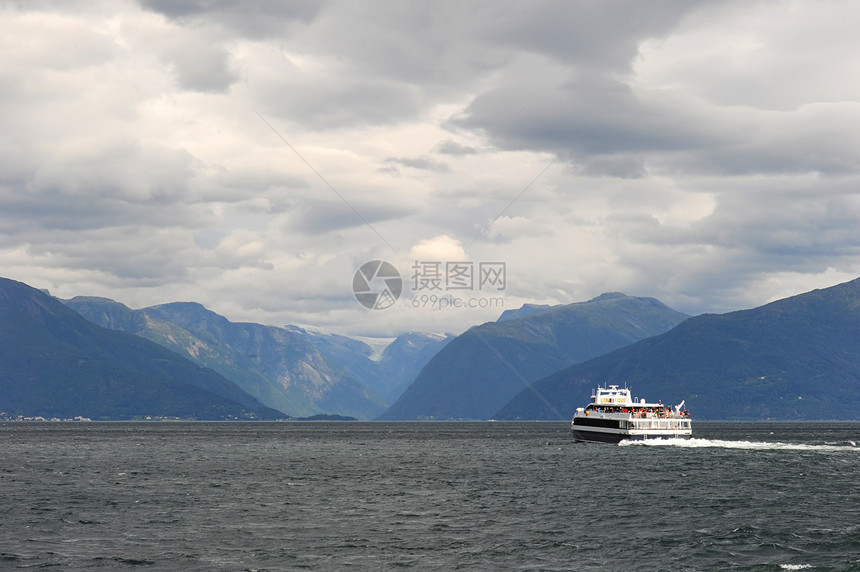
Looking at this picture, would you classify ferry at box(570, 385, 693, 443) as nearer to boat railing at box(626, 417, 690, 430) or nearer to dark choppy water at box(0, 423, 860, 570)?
boat railing at box(626, 417, 690, 430)

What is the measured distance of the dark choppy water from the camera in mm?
60375

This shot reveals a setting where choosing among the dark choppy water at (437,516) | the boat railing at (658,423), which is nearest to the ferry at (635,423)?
the boat railing at (658,423)

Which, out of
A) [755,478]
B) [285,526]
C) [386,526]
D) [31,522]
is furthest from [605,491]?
[31,522]

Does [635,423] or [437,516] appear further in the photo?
[635,423]

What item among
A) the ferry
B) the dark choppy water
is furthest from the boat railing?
the dark choppy water

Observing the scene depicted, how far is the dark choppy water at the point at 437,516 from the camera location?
60375 millimetres

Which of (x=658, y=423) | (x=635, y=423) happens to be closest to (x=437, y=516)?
(x=635, y=423)

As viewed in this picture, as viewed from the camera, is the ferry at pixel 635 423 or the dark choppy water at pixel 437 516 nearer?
the dark choppy water at pixel 437 516

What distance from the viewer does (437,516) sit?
81000 mm

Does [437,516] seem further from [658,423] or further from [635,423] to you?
[658,423]

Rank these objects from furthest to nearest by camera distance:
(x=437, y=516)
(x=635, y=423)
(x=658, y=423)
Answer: (x=658, y=423), (x=635, y=423), (x=437, y=516)

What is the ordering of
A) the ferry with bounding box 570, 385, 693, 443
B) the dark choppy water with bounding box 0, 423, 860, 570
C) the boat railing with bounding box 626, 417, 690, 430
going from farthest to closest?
the ferry with bounding box 570, 385, 693, 443 < the boat railing with bounding box 626, 417, 690, 430 < the dark choppy water with bounding box 0, 423, 860, 570

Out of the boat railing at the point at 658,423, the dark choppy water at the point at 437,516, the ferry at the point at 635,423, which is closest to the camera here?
the dark choppy water at the point at 437,516

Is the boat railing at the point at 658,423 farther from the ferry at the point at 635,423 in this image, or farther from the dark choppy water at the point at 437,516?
the dark choppy water at the point at 437,516
